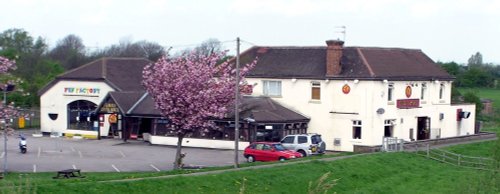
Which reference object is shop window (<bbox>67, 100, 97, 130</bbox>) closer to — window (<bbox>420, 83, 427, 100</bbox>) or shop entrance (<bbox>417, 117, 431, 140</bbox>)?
shop entrance (<bbox>417, 117, 431, 140</bbox>)

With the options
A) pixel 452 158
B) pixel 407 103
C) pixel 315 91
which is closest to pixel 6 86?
pixel 315 91

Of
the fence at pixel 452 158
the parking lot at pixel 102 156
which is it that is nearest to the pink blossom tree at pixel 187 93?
the parking lot at pixel 102 156

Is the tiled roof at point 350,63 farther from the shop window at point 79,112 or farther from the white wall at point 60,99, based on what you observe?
the shop window at point 79,112

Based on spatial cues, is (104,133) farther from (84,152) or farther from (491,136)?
(491,136)

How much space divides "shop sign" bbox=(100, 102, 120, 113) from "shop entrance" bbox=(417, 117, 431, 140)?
20.4 metres

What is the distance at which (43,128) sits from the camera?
59.2 m

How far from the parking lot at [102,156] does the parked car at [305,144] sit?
9.07 feet

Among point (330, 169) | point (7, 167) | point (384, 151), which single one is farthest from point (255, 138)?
point (7, 167)

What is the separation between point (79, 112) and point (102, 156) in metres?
14.4

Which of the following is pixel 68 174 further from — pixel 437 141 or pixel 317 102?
pixel 437 141

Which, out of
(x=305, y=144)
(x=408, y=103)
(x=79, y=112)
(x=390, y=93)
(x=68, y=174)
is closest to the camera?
(x=68, y=174)

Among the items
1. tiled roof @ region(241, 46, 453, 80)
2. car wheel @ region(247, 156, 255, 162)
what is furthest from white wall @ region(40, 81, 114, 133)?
car wheel @ region(247, 156, 255, 162)

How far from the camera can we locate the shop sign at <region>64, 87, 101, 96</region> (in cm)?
5731

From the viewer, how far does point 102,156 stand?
1732 inches
